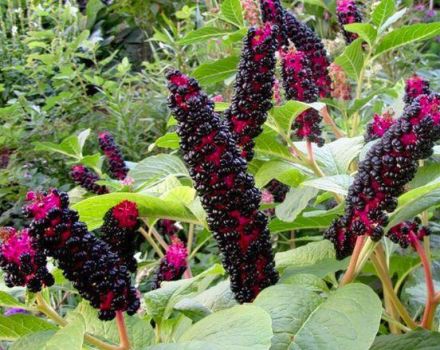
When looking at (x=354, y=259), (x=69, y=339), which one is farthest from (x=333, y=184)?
(x=69, y=339)

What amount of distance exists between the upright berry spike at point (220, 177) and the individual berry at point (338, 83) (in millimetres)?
810

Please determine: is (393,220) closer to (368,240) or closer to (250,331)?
(368,240)

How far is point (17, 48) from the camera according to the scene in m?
4.22

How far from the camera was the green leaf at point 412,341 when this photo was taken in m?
0.90

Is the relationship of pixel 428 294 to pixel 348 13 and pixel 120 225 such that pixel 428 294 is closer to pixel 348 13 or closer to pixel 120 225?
pixel 120 225

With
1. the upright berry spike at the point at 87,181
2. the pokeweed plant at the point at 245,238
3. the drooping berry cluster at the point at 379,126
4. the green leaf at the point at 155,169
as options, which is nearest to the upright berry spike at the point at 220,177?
the pokeweed plant at the point at 245,238

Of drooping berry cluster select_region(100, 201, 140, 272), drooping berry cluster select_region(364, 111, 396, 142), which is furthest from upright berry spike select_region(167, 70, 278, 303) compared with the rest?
drooping berry cluster select_region(364, 111, 396, 142)

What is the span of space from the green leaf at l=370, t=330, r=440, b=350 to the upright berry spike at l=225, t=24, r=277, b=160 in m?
0.37

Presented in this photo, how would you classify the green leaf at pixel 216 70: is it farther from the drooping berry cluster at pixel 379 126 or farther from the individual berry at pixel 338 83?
the drooping berry cluster at pixel 379 126

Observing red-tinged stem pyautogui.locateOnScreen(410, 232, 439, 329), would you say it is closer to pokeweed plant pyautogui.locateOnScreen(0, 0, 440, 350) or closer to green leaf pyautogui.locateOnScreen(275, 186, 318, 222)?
pokeweed plant pyautogui.locateOnScreen(0, 0, 440, 350)

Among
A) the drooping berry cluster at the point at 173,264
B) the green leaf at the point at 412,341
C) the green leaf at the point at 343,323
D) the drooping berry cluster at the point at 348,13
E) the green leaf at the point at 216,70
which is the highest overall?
the drooping berry cluster at the point at 348,13

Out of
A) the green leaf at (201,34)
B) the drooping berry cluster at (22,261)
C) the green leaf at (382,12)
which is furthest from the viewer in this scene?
the green leaf at (201,34)

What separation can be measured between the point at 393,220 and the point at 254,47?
1.10 ft

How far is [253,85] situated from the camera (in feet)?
3.24
